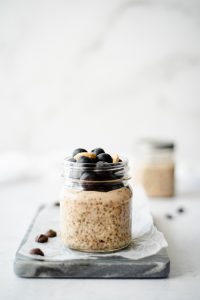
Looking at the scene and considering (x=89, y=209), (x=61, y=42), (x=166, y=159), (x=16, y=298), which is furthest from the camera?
(x=61, y=42)

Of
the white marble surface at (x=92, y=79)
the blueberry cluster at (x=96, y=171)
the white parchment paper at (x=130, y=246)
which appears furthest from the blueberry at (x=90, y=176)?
the white marble surface at (x=92, y=79)

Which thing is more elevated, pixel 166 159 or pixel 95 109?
pixel 95 109

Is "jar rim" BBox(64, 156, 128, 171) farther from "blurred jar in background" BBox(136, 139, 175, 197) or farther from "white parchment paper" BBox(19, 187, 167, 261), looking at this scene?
"blurred jar in background" BBox(136, 139, 175, 197)

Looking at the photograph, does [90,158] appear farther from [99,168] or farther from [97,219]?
[97,219]

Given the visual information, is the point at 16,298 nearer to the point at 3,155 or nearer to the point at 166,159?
the point at 166,159

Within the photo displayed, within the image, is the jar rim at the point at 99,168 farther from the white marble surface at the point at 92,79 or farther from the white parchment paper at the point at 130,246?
the white marble surface at the point at 92,79

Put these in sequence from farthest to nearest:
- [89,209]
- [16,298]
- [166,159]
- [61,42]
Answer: [61,42] → [166,159] → [89,209] → [16,298]

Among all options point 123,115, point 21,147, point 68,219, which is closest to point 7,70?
point 21,147
